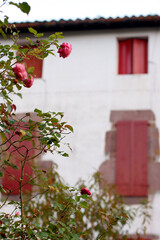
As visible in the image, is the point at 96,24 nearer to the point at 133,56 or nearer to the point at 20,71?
the point at 133,56

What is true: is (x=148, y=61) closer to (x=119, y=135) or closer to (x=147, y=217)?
(x=119, y=135)

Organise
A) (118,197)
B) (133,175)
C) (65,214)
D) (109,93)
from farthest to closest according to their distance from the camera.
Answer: (109,93) < (133,175) < (118,197) < (65,214)

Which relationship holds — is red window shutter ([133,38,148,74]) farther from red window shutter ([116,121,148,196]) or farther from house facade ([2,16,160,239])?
red window shutter ([116,121,148,196])

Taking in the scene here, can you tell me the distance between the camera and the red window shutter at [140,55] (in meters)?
12.0

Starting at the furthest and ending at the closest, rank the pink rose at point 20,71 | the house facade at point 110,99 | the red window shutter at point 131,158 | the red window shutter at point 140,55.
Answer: the red window shutter at point 140,55
the house facade at point 110,99
the red window shutter at point 131,158
the pink rose at point 20,71

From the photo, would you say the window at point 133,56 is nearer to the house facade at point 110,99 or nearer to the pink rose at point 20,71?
the house facade at point 110,99

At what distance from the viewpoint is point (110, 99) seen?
11531mm

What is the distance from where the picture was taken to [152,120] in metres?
11.2

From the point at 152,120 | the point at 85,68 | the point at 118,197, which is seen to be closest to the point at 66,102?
the point at 85,68

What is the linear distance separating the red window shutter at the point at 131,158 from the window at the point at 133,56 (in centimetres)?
129

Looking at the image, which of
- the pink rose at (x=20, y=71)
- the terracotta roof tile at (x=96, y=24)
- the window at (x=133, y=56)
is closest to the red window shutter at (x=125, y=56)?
the window at (x=133, y=56)

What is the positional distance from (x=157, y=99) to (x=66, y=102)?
1.73 m

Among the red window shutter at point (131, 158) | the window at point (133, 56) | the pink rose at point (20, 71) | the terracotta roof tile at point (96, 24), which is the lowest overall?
the pink rose at point (20, 71)

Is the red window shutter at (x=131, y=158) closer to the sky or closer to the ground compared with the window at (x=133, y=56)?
closer to the ground
